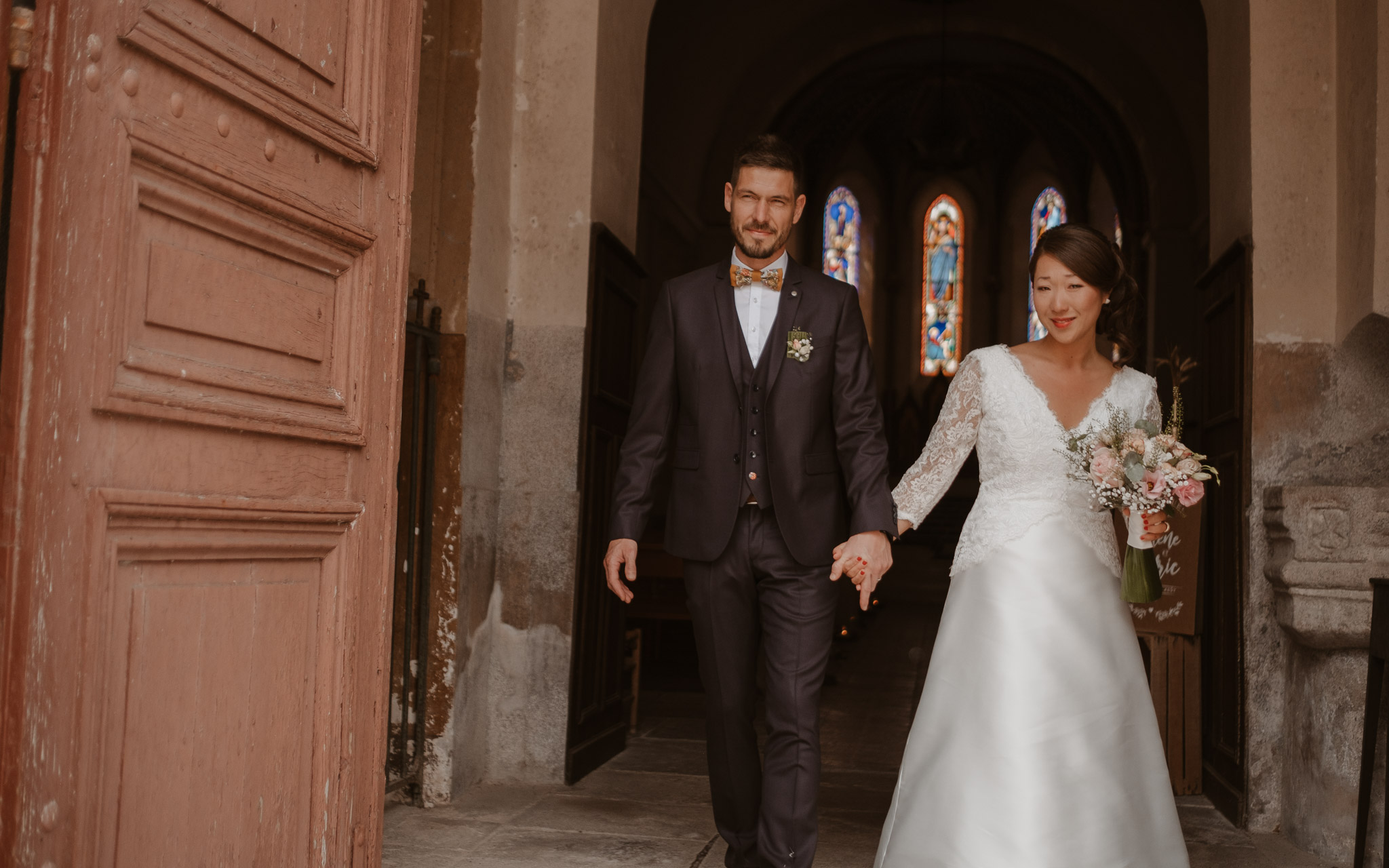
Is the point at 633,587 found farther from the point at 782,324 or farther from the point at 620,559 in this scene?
the point at 782,324

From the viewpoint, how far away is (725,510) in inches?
134

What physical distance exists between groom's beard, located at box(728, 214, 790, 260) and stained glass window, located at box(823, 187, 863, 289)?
18564mm

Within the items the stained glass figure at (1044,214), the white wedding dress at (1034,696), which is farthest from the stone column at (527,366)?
the stained glass figure at (1044,214)

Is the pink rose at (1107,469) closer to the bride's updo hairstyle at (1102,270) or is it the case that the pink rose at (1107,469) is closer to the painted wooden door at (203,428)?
the bride's updo hairstyle at (1102,270)

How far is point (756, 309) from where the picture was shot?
11.7 ft

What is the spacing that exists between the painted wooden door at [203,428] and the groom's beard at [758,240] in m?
1.19

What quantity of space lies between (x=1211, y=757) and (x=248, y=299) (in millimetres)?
4487

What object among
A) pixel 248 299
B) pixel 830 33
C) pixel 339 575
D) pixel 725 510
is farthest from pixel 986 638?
pixel 830 33

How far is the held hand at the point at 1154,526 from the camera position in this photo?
3.22 meters

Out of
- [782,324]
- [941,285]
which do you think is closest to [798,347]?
[782,324]

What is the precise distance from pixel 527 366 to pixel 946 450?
6.84 ft

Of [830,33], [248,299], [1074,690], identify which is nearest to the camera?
[248,299]

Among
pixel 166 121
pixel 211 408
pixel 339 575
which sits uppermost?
pixel 166 121

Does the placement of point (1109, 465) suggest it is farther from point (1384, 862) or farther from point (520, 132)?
point (520, 132)
